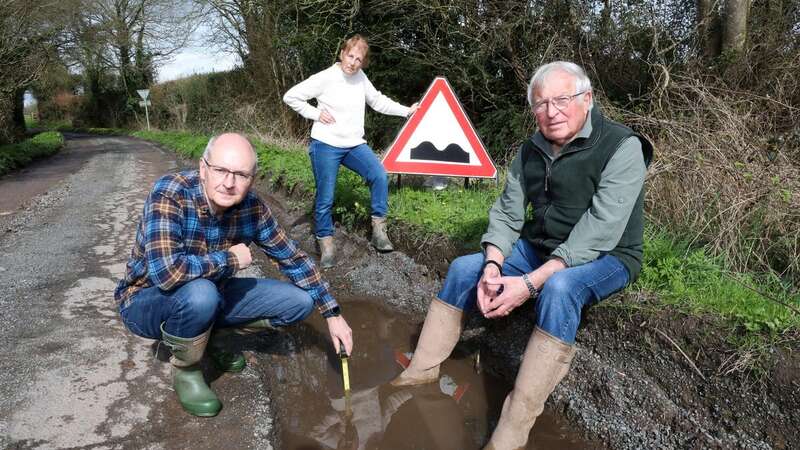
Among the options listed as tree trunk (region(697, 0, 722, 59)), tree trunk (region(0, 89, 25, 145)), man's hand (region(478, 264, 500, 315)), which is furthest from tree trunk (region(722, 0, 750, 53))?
tree trunk (region(0, 89, 25, 145))

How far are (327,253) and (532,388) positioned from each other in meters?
2.95

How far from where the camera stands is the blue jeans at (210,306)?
2.60 m

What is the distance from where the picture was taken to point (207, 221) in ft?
9.00

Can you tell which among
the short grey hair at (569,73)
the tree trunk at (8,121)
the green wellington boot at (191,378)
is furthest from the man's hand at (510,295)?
the tree trunk at (8,121)

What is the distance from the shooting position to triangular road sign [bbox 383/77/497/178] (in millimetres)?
5395

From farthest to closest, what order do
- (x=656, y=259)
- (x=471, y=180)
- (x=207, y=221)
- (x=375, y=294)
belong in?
1. (x=471, y=180)
2. (x=375, y=294)
3. (x=656, y=259)
4. (x=207, y=221)

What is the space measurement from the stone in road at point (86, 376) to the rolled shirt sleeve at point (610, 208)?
5.74 ft

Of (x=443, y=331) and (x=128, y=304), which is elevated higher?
(x=128, y=304)

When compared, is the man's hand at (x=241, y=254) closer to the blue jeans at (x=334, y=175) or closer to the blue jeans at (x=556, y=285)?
the blue jeans at (x=556, y=285)

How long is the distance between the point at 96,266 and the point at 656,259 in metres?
4.59

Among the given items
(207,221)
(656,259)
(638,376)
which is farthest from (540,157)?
(207,221)

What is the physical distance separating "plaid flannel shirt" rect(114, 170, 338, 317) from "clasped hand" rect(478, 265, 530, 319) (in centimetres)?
82

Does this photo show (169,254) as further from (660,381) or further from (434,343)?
(660,381)

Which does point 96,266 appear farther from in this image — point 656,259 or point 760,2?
point 760,2
